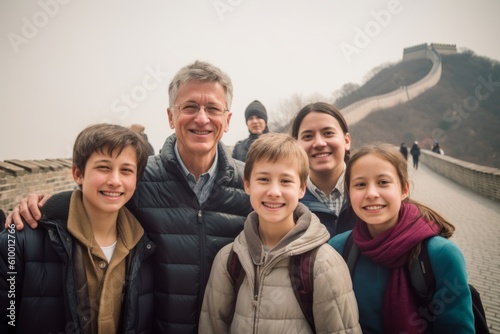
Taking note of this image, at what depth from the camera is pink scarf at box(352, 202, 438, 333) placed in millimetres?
1726

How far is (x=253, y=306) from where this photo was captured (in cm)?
177

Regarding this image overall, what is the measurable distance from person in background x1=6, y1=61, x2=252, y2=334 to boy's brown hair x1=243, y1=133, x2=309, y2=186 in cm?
26

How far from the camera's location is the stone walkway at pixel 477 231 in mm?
4282

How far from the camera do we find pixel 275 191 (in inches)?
76.5

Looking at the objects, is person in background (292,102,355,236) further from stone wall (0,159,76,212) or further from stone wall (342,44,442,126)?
stone wall (342,44,442,126)

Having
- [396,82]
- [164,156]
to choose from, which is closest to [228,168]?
[164,156]

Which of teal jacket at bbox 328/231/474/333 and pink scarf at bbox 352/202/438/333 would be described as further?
pink scarf at bbox 352/202/438/333

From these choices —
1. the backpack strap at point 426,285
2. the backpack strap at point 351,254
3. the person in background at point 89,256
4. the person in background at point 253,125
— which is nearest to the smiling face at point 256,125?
the person in background at point 253,125

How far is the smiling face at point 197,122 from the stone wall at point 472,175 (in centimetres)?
1184

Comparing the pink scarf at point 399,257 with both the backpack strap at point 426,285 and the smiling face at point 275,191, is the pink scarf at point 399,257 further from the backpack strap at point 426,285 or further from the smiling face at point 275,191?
the smiling face at point 275,191

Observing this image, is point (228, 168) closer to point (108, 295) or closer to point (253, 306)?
point (253, 306)

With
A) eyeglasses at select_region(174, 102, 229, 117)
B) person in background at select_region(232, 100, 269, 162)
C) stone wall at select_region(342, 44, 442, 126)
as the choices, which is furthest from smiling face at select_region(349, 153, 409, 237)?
stone wall at select_region(342, 44, 442, 126)

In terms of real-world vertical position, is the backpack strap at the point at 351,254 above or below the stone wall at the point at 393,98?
below

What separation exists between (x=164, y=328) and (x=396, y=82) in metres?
64.2
